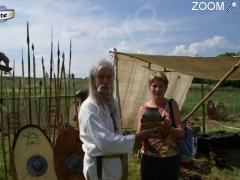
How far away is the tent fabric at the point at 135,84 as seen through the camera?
30.4ft

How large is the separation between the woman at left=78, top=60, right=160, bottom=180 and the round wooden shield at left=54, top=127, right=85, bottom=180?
91.7 inches

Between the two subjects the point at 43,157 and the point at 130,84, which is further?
the point at 130,84

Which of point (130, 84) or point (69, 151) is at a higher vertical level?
point (130, 84)

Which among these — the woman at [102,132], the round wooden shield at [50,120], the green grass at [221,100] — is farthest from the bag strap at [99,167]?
the green grass at [221,100]

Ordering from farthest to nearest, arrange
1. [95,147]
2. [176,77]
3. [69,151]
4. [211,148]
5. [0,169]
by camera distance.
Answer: [176,77], [211,148], [0,169], [69,151], [95,147]

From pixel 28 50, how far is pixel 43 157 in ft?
4.60

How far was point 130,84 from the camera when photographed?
981 cm

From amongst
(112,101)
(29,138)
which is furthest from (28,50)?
(112,101)

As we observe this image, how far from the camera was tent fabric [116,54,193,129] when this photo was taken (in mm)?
9258

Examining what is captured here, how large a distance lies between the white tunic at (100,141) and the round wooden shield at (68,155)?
2329mm

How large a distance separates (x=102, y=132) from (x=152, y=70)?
Answer: 6.66 metres

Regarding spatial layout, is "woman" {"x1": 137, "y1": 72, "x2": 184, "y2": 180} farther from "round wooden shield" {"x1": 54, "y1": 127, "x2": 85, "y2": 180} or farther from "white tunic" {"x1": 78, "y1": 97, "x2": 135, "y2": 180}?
"round wooden shield" {"x1": 54, "y1": 127, "x2": 85, "y2": 180}

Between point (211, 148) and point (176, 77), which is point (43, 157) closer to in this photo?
point (211, 148)

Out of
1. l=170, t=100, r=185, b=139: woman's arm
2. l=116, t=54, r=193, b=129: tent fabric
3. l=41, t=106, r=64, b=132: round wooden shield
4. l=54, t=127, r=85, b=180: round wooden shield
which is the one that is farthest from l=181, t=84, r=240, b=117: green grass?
l=170, t=100, r=185, b=139: woman's arm
